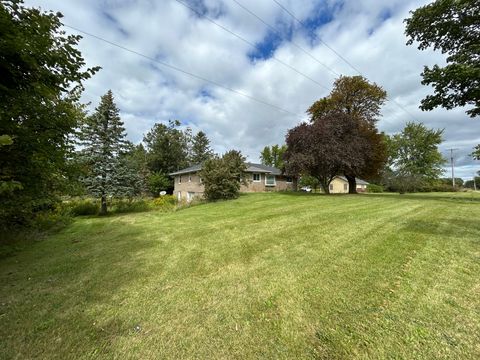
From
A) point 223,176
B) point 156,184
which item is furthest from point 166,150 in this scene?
point 223,176

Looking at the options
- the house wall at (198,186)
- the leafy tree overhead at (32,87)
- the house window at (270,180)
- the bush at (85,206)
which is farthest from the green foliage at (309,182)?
the leafy tree overhead at (32,87)

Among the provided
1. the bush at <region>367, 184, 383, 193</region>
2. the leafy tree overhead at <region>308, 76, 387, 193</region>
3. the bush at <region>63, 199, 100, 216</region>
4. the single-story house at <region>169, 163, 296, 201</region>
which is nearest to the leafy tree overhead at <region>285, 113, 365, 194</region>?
the leafy tree overhead at <region>308, 76, 387, 193</region>

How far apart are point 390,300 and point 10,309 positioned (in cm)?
522

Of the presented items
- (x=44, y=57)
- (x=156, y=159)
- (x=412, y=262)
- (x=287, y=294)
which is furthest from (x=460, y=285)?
(x=156, y=159)

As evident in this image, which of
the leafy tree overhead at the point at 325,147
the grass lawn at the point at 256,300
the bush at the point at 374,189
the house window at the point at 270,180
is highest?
the leafy tree overhead at the point at 325,147

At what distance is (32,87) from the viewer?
3439 mm

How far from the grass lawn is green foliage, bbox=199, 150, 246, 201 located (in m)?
12.1

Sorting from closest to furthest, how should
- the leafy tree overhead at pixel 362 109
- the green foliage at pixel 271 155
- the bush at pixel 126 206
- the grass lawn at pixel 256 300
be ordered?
the grass lawn at pixel 256 300 → the bush at pixel 126 206 → the leafy tree overhead at pixel 362 109 → the green foliage at pixel 271 155

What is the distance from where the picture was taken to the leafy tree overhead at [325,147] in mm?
18406

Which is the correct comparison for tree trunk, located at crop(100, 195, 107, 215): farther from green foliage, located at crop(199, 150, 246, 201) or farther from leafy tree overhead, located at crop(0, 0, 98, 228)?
leafy tree overhead, located at crop(0, 0, 98, 228)

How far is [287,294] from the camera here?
10.8 feet

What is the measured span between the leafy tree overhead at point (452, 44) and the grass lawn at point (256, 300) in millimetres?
10265

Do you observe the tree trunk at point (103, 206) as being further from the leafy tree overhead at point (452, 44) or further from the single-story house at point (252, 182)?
the leafy tree overhead at point (452, 44)

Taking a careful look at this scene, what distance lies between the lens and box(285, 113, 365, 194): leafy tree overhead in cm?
1841
